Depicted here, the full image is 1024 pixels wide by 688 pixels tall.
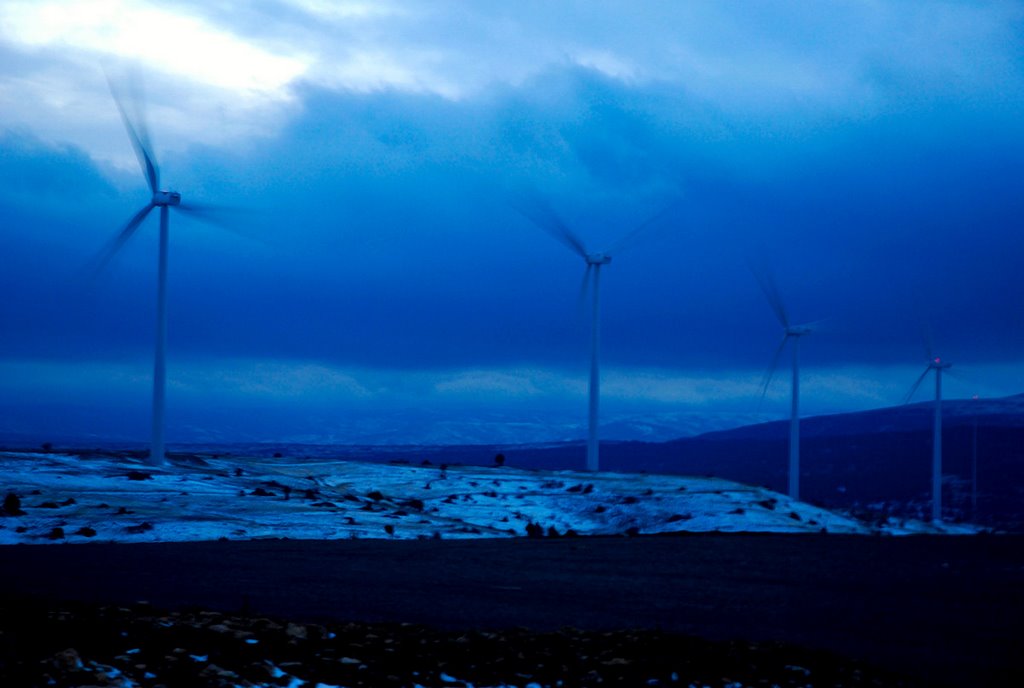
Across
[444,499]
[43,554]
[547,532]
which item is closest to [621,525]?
[547,532]

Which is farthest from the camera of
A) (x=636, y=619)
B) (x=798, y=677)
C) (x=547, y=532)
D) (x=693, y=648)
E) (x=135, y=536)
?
(x=547, y=532)

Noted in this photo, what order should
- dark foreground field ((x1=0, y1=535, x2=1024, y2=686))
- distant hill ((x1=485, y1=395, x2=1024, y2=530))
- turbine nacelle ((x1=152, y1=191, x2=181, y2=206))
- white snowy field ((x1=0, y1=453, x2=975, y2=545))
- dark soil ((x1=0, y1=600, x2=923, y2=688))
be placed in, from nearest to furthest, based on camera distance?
1. dark soil ((x1=0, y1=600, x2=923, y2=688))
2. dark foreground field ((x1=0, y1=535, x2=1024, y2=686))
3. white snowy field ((x1=0, y1=453, x2=975, y2=545))
4. turbine nacelle ((x1=152, y1=191, x2=181, y2=206))
5. distant hill ((x1=485, y1=395, x2=1024, y2=530))

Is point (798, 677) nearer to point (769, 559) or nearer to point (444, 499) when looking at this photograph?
point (769, 559)

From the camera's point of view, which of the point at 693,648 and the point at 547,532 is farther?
the point at 547,532

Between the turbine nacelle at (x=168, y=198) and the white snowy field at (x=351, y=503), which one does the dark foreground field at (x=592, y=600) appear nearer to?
the white snowy field at (x=351, y=503)

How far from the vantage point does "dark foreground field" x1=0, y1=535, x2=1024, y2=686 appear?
14734 millimetres

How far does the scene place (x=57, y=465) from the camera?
4519 centimetres

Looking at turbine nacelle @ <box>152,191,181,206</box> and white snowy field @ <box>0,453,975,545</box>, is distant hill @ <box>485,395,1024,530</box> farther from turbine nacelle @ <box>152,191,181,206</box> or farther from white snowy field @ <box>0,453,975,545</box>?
turbine nacelle @ <box>152,191,181,206</box>

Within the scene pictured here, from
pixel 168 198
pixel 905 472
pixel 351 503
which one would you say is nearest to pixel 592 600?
pixel 351 503

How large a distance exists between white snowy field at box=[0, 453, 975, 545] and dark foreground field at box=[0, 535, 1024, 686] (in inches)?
156

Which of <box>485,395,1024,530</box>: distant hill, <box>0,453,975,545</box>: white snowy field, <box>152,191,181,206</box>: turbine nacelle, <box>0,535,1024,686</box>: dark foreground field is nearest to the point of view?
<box>0,535,1024,686</box>: dark foreground field

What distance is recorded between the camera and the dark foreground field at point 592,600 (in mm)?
14734

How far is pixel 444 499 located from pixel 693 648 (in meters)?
30.4

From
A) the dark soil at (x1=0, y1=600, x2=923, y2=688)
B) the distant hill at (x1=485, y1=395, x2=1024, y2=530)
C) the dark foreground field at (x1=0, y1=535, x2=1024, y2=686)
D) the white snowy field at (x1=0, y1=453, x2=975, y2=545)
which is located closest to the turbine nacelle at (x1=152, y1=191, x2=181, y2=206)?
the white snowy field at (x1=0, y1=453, x2=975, y2=545)
